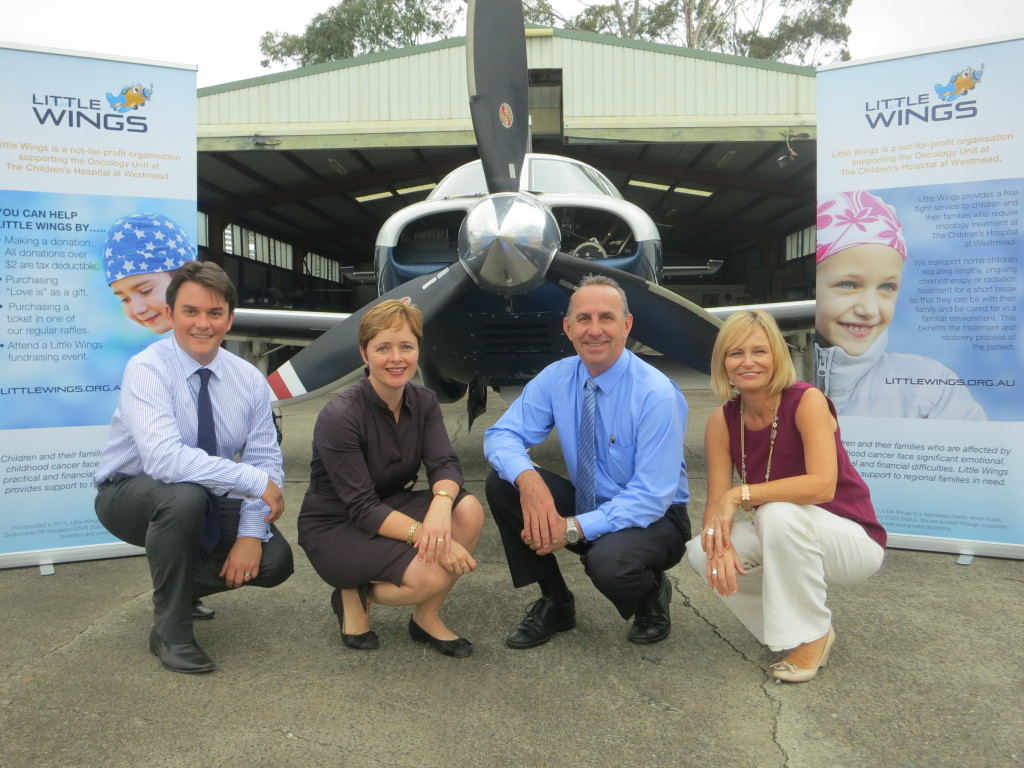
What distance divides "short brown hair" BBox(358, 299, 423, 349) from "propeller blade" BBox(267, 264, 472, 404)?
1826 millimetres

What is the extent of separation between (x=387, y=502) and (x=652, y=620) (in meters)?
1.07

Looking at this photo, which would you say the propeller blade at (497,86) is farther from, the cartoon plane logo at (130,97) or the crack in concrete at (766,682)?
the crack in concrete at (766,682)

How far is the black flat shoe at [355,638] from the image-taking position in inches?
103

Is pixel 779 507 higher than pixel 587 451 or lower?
lower

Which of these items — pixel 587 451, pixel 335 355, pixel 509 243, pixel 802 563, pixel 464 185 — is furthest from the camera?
pixel 464 185

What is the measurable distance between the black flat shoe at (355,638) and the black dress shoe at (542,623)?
481 mm

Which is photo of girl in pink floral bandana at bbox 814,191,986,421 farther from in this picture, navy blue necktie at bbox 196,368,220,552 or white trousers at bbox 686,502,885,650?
navy blue necktie at bbox 196,368,220,552

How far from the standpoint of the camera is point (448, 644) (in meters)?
2.57

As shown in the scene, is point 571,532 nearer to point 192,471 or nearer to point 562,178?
point 192,471

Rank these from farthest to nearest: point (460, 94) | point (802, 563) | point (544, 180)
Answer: point (460, 94)
point (544, 180)
point (802, 563)

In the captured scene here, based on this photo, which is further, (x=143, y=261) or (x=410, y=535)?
(x=143, y=261)

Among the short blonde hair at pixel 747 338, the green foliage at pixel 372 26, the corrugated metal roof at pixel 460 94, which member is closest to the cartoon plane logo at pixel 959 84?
the short blonde hair at pixel 747 338

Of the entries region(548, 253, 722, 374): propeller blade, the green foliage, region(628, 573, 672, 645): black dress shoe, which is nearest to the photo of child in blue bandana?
region(548, 253, 722, 374): propeller blade

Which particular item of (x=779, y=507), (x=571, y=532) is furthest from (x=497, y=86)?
(x=779, y=507)
